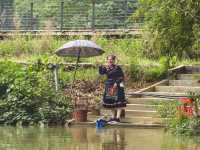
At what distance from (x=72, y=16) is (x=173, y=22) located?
1587 cm

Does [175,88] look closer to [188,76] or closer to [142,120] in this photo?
[188,76]

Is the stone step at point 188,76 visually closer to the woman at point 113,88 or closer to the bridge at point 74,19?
the woman at point 113,88

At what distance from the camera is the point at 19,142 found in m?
16.4

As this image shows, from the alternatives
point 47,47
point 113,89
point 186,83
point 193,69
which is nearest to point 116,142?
point 113,89

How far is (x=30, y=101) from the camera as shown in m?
20.9

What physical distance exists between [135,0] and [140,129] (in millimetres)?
15500

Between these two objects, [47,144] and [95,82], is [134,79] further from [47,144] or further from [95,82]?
[47,144]

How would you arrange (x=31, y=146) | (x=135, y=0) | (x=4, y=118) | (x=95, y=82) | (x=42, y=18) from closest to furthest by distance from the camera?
(x=31, y=146)
(x=4, y=118)
(x=95, y=82)
(x=135, y=0)
(x=42, y=18)

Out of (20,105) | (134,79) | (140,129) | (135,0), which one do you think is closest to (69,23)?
(135,0)

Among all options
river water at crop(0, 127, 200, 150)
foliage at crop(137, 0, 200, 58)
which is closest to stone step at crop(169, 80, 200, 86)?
foliage at crop(137, 0, 200, 58)

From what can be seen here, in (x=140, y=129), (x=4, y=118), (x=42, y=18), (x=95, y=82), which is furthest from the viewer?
(x=42, y=18)

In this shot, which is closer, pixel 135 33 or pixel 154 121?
pixel 154 121

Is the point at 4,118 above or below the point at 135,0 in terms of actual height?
below

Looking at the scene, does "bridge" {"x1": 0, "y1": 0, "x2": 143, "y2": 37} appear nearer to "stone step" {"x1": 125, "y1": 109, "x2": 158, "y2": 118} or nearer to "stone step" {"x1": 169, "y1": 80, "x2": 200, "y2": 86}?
"stone step" {"x1": 169, "y1": 80, "x2": 200, "y2": 86}
